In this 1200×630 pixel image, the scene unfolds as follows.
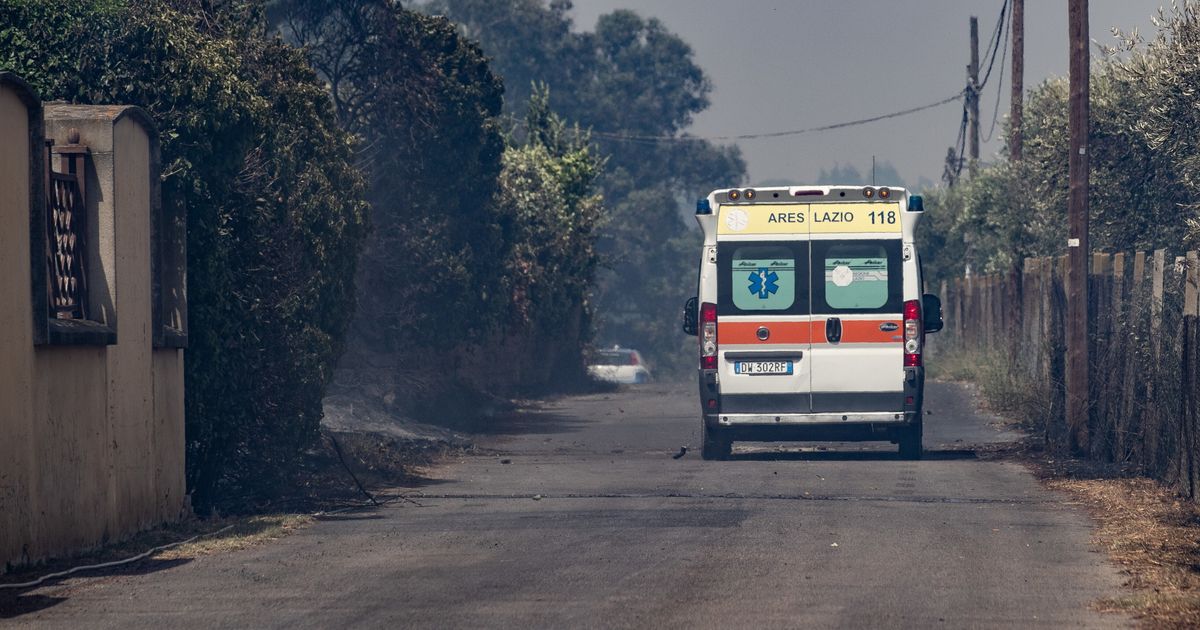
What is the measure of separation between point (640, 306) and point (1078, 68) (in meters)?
63.4

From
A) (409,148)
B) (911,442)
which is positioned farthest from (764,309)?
(409,148)

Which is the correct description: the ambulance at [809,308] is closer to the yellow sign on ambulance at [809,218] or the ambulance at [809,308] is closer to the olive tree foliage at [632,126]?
the yellow sign on ambulance at [809,218]

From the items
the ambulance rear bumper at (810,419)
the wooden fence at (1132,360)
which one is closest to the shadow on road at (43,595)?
the wooden fence at (1132,360)

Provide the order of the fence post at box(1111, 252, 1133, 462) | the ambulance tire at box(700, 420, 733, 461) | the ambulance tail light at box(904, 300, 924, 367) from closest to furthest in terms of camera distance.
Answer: the fence post at box(1111, 252, 1133, 462)
the ambulance tail light at box(904, 300, 924, 367)
the ambulance tire at box(700, 420, 733, 461)

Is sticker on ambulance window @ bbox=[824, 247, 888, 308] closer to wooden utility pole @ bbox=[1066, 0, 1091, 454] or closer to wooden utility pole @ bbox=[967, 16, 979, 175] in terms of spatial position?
wooden utility pole @ bbox=[1066, 0, 1091, 454]

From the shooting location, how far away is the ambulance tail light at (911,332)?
58.3 ft

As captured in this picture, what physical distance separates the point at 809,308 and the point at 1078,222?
3348 millimetres

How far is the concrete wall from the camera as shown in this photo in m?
10.0

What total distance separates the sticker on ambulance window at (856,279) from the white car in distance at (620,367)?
27201 mm

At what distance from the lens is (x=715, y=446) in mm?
18781

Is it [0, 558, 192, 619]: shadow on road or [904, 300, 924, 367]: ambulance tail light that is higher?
[904, 300, 924, 367]: ambulance tail light

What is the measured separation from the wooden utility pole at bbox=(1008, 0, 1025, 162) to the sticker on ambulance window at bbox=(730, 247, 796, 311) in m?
18.6

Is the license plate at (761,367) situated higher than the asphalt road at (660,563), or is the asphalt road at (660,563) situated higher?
the license plate at (761,367)

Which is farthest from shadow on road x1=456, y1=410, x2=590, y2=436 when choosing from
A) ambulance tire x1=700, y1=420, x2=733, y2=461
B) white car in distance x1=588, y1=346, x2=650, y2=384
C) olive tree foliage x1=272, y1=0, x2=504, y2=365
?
white car in distance x1=588, y1=346, x2=650, y2=384
